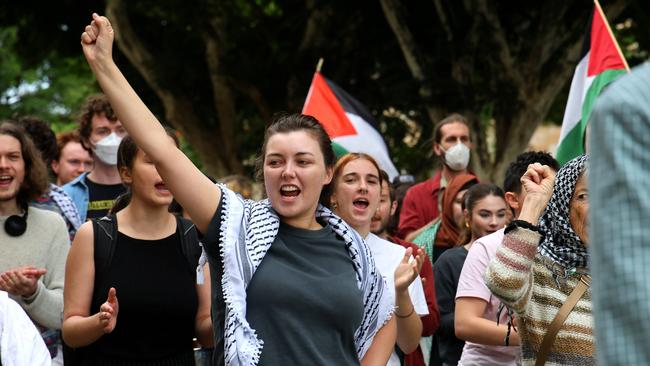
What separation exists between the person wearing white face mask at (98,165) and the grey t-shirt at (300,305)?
10.5 feet

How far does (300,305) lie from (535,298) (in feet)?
3.64

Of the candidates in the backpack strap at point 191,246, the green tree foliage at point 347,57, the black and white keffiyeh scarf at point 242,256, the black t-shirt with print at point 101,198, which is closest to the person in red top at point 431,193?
the black t-shirt with print at point 101,198

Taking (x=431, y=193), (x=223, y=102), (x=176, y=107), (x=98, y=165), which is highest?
(x=176, y=107)

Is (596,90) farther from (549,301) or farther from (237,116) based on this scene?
(237,116)

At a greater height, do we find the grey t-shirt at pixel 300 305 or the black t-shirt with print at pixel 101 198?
the black t-shirt with print at pixel 101 198

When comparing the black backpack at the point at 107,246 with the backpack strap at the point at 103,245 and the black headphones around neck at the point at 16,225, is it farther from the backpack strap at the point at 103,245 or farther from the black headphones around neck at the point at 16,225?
the black headphones around neck at the point at 16,225

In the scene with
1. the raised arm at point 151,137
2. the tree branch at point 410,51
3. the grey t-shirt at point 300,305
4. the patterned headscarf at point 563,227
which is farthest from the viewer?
the tree branch at point 410,51

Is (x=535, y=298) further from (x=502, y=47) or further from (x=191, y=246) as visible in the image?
(x=502, y=47)

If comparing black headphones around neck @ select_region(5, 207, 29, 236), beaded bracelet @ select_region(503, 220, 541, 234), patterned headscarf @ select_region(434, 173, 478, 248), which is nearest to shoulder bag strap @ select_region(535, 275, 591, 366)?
beaded bracelet @ select_region(503, 220, 541, 234)

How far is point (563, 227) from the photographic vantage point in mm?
4578

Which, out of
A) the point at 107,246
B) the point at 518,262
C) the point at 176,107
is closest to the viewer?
the point at 518,262

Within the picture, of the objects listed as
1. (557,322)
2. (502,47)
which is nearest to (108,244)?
(557,322)

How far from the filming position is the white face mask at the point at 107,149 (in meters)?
7.20

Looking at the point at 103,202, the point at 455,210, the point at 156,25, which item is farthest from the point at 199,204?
the point at 156,25
